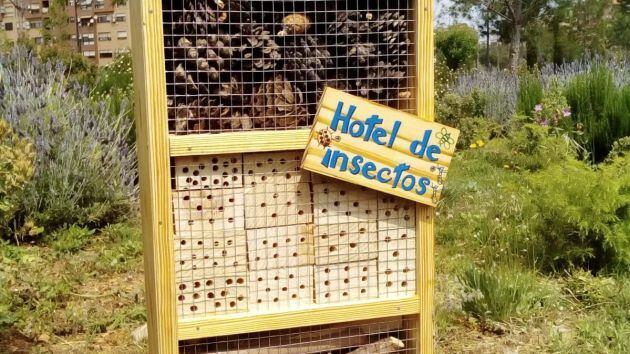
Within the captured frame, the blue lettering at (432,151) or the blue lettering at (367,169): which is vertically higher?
the blue lettering at (432,151)

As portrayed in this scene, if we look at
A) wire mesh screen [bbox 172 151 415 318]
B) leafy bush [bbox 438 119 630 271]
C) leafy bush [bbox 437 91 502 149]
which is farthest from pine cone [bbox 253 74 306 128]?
leafy bush [bbox 437 91 502 149]

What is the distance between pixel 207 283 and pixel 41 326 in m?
1.93

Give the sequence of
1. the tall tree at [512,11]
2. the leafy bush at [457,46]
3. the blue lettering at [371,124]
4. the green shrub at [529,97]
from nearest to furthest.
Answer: the blue lettering at [371,124], the green shrub at [529,97], the leafy bush at [457,46], the tall tree at [512,11]

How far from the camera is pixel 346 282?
7.60ft

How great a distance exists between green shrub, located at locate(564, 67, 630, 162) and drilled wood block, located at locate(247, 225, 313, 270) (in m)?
5.60

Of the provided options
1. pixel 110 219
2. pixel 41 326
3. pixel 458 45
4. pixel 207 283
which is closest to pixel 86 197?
pixel 110 219

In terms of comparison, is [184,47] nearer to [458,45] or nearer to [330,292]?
[330,292]

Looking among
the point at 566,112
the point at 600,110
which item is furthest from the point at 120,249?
the point at 600,110

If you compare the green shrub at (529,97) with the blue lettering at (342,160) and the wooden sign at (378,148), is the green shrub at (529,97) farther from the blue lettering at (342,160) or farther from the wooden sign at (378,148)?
the blue lettering at (342,160)

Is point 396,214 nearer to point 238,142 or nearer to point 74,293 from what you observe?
point 238,142

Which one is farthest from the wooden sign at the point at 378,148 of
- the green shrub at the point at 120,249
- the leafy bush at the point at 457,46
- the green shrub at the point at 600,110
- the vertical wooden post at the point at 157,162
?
the leafy bush at the point at 457,46

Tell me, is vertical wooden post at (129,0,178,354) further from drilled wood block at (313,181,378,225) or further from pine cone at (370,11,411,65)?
pine cone at (370,11,411,65)

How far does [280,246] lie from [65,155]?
3.51 meters

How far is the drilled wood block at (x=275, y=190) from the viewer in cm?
217
